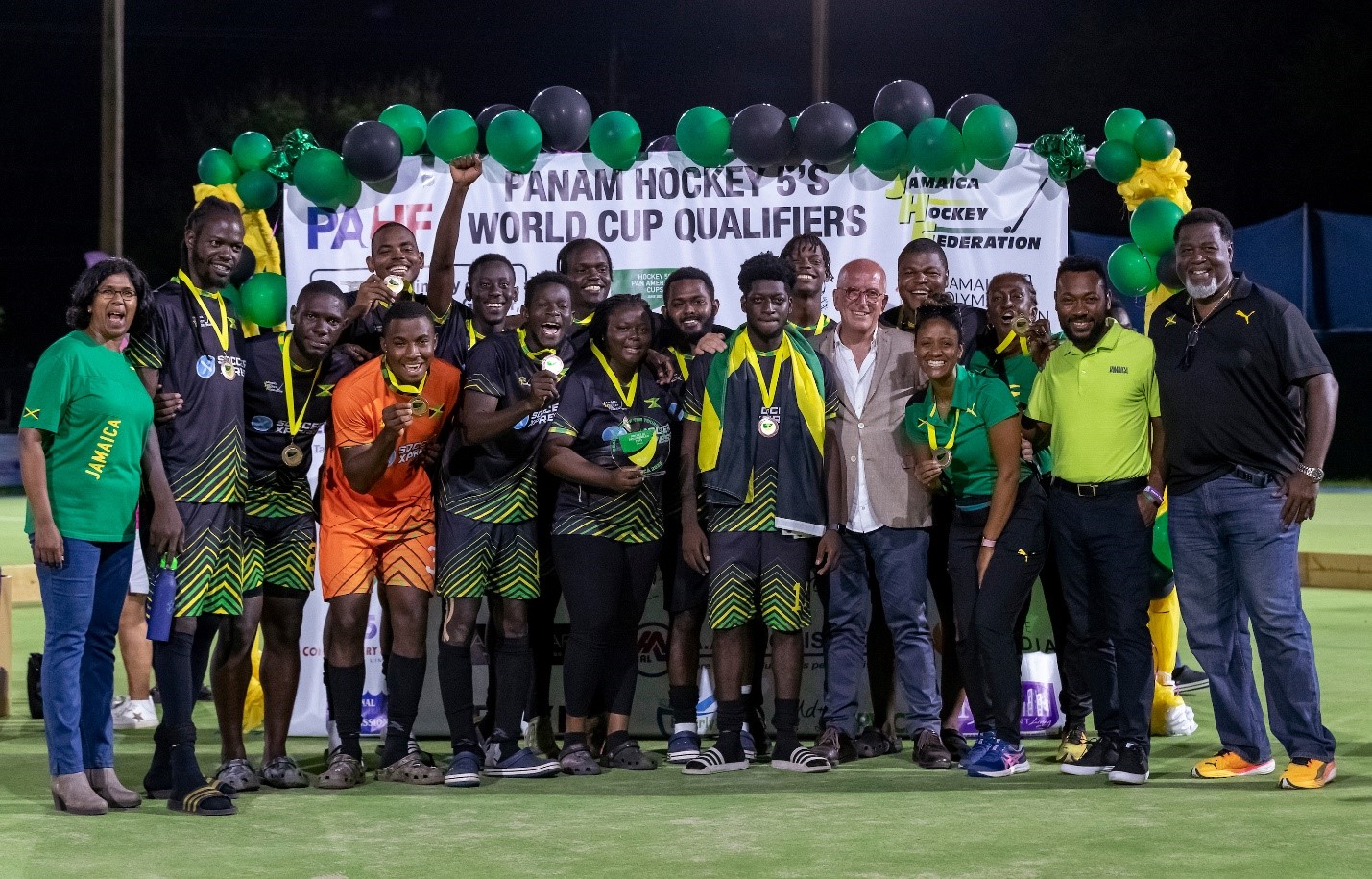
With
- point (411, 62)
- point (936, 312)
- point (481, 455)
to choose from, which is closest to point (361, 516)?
point (481, 455)

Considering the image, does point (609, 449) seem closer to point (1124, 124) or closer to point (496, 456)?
point (496, 456)

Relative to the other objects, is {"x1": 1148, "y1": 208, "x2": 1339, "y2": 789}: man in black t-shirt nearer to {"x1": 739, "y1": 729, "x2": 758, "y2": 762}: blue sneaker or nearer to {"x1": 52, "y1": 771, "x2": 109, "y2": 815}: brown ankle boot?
{"x1": 739, "y1": 729, "x2": 758, "y2": 762}: blue sneaker

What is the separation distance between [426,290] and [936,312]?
238 cm

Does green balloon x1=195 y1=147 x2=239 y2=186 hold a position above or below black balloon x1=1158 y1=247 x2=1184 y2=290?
above

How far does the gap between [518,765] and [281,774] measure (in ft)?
2.94

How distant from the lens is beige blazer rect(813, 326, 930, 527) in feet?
22.4

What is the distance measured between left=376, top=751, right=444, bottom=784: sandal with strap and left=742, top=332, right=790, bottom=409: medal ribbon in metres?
1.91

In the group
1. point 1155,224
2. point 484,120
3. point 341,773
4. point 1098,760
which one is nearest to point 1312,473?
point 1098,760

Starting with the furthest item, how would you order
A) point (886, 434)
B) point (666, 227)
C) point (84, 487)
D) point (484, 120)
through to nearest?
point (484, 120), point (666, 227), point (886, 434), point (84, 487)

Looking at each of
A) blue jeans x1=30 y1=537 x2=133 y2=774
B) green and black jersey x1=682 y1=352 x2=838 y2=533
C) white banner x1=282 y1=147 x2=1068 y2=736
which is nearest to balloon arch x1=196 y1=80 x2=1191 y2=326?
Result: white banner x1=282 y1=147 x2=1068 y2=736

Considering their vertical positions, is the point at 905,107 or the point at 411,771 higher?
the point at 905,107

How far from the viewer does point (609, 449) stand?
21.7 feet

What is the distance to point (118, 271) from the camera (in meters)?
5.89

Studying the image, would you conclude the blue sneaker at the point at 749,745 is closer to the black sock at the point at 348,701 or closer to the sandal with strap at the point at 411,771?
the sandal with strap at the point at 411,771
